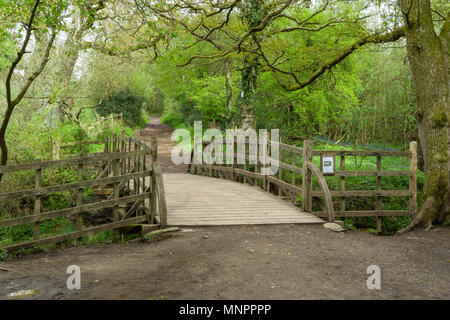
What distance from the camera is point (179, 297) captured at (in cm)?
426

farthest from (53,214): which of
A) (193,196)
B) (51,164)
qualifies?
(193,196)

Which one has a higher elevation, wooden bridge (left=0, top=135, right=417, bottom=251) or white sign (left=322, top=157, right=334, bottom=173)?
white sign (left=322, top=157, right=334, bottom=173)

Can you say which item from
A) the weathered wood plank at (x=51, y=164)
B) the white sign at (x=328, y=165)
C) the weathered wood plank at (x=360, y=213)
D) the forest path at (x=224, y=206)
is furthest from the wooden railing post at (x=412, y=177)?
the weathered wood plank at (x=51, y=164)

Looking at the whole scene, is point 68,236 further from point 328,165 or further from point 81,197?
point 328,165

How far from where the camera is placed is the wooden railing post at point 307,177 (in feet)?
28.3

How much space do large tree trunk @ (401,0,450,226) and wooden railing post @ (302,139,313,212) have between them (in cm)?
248

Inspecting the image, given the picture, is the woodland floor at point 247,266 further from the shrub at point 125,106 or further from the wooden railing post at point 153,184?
the shrub at point 125,106

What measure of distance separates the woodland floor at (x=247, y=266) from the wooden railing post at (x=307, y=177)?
49.9 inches

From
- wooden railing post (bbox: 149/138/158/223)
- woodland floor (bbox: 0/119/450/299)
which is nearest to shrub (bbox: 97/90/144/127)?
wooden railing post (bbox: 149/138/158/223)

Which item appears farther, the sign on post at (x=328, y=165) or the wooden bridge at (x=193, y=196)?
the sign on post at (x=328, y=165)

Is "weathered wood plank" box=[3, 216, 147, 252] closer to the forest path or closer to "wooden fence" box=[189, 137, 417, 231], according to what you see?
the forest path

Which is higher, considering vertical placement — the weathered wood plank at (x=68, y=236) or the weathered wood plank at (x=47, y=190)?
the weathered wood plank at (x=47, y=190)

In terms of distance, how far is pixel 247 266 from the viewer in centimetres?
528

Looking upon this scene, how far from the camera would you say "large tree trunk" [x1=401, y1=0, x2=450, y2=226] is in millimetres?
8516
